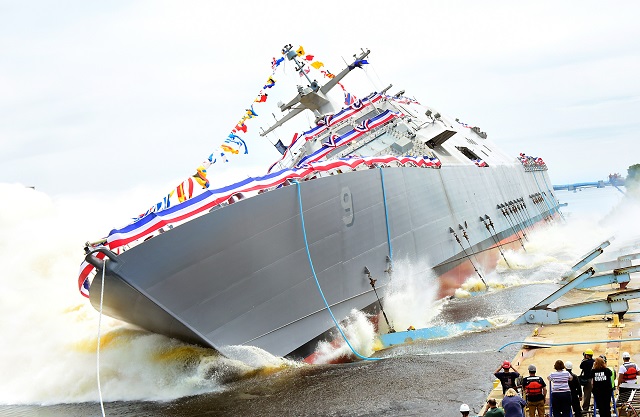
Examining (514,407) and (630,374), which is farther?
(630,374)

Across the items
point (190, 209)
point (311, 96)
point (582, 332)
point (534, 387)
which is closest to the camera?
point (534, 387)

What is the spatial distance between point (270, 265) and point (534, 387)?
5590 mm

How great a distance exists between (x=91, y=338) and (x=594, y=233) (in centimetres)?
4115

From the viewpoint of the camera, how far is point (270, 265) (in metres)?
11.6

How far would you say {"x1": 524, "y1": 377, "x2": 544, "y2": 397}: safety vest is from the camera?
7.31 meters

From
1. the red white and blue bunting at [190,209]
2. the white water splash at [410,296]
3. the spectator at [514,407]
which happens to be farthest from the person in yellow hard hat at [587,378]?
the white water splash at [410,296]

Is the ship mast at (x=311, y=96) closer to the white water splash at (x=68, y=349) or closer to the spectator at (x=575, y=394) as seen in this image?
the white water splash at (x=68, y=349)

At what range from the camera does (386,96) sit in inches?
1061

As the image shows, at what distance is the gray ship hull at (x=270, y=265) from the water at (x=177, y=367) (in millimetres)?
570

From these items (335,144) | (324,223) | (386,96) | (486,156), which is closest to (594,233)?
(486,156)

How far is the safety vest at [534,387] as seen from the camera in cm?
731

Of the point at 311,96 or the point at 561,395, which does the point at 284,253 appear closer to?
the point at 561,395

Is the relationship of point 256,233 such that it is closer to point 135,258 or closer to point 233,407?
point 135,258

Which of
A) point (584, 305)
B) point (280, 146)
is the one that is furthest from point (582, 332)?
point (280, 146)
